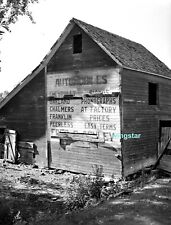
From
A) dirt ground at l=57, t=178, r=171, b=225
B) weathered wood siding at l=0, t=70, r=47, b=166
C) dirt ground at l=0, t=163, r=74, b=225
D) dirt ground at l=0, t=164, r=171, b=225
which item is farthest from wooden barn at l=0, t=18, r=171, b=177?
dirt ground at l=57, t=178, r=171, b=225

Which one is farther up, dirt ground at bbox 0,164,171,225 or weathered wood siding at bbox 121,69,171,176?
weathered wood siding at bbox 121,69,171,176

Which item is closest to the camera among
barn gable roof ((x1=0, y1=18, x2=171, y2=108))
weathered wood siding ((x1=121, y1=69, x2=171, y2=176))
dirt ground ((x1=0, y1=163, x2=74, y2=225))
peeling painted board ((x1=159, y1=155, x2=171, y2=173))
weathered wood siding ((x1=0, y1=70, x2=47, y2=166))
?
dirt ground ((x1=0, y1=163, x2=74, y2=225))

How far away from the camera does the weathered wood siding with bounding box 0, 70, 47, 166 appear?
53.1 ft

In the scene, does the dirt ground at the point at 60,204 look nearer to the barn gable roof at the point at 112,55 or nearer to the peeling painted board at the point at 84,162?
the peeling painted board at the point at 84,162

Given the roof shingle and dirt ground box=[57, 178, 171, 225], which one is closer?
dirt ground box=[57, 178, 171, 225]

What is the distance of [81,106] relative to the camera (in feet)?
47.2

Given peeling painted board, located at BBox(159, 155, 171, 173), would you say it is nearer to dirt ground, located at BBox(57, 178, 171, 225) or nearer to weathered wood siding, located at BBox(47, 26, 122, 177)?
weathered wood siding, located at BBox(47, 26, 122, 177)

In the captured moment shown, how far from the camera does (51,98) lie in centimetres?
1562

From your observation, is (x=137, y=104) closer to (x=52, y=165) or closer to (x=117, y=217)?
(x=52, y=165)

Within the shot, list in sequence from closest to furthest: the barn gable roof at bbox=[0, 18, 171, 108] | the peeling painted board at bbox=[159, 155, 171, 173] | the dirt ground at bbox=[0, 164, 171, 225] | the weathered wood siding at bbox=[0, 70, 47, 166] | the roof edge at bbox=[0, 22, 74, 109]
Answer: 1. the dirt ground at bbox=[0, 164, 171, 225]
2. the peeling painted board at bbox=[159, 155, 171, 173]
3. the barn gable roof at bbox=[0, 18, 171, 108]
4. the roof edge at bbox=[0, 22, 74, 109]
5. the weathered wood siding at bbox=[0, 70, 47, 166]

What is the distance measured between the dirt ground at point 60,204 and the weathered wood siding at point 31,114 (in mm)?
2164

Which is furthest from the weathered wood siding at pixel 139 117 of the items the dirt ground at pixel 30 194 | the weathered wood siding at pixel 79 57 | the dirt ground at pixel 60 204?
the dirt ground at pixel 30 194

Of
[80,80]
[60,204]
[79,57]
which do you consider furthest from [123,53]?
[60,204]

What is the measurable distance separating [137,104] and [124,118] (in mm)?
1393
